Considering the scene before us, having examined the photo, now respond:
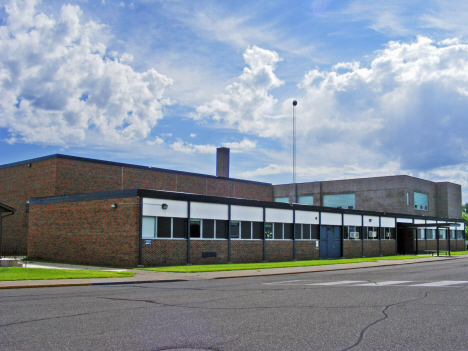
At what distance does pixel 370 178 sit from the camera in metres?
65.6

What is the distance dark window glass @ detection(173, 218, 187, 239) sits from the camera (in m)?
27.6

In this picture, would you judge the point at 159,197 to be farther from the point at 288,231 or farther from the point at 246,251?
the point at 288,231

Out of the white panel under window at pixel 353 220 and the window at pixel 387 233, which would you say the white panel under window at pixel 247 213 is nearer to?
the white panel under window at pixel 353 220

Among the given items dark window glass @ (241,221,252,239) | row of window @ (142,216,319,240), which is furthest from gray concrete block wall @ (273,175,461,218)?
dark window glass @ (241,221,252,239)

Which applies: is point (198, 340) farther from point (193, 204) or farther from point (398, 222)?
point (398, 222)

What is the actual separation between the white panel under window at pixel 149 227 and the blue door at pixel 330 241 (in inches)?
686

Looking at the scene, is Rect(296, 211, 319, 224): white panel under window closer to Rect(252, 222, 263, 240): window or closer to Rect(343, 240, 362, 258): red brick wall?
Rect(252, 222, 263, 240): window

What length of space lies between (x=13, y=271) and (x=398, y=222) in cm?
4125

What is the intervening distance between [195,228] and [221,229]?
2312 mm

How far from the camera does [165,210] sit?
27109mm

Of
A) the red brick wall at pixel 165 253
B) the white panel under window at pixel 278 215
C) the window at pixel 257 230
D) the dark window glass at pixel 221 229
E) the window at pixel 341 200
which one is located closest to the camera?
the red brick wall at pixel 165 253

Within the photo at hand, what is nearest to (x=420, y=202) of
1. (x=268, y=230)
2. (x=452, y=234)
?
(x=452, y=234)

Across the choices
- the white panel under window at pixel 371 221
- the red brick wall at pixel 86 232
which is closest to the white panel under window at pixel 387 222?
the white panel under window at pixel 371 221

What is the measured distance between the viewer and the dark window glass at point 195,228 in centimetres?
2860
